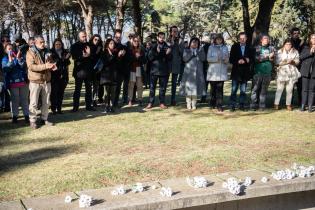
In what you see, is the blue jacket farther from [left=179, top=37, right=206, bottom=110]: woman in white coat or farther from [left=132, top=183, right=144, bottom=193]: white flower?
[left=132, top=183, right=144, bottom=193]: white flower

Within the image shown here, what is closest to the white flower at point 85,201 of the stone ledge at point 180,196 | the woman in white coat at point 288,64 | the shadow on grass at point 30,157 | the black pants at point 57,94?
the stone ledge at point 180,196

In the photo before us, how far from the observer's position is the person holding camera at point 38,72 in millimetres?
8547

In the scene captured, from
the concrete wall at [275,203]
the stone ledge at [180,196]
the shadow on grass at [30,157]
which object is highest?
the stone ledge at [180,196]

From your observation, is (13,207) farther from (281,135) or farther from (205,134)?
(281,135)

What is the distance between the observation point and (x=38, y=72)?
8625 mm

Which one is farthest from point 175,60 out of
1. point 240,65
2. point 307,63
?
point 307,63

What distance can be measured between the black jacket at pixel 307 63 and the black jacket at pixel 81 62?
522 centimetres

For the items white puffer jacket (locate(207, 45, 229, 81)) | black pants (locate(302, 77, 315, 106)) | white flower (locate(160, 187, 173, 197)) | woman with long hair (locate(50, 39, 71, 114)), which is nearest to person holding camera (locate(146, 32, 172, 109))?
white puffer jacket (locate(207, 45, 229, 81))

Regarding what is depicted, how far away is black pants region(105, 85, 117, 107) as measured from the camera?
10.4m

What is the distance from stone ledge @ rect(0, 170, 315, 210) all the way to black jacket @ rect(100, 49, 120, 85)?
5399 mm

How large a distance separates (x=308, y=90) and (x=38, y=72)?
653cm

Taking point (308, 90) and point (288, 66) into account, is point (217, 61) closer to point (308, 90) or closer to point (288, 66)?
point (288, 66)

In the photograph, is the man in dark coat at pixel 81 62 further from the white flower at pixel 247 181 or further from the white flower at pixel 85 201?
the white flower at pixel 85 201

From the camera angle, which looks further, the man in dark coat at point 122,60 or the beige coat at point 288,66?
the beige coat at point 288,66
